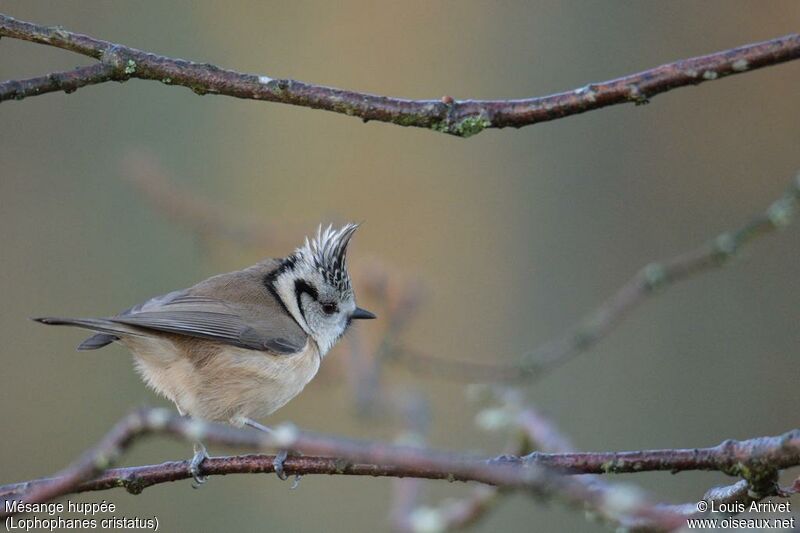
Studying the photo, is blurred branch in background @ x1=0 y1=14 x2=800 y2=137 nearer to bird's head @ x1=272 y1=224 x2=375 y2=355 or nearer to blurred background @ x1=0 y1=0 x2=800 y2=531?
bird's head @ x1=272 y1=224 x2=375 y2=355

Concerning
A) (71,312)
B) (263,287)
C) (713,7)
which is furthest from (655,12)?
(71,312)

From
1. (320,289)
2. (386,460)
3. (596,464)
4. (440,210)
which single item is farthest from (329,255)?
(440,210)

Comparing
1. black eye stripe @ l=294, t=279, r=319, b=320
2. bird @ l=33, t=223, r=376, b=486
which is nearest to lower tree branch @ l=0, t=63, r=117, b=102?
bird @ l=33, t=223, r=376, b=486

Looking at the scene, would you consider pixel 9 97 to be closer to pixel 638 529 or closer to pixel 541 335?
pixel 638 529

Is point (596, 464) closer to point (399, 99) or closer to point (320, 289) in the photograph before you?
point (399, 99)

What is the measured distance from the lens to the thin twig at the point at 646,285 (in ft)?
8.08

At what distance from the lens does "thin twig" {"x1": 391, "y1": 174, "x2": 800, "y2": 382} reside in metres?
2.46

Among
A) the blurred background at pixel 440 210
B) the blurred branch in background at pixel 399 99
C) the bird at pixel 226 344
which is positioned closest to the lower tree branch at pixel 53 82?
the blurred branch in background at pixel 399 99

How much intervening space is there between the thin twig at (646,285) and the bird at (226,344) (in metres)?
0.61

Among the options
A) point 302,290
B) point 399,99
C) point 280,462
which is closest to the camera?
point 399,99

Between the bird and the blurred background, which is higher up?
the blurred background

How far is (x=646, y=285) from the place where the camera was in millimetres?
2816

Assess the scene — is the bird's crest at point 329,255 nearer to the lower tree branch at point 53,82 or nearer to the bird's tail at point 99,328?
the bird's tail at point 99,328

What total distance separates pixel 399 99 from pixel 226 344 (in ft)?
5.07
